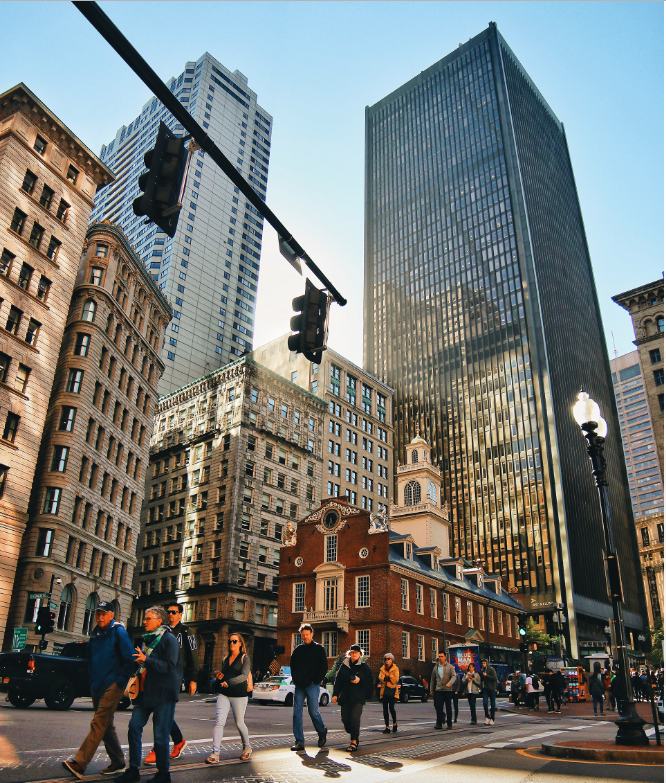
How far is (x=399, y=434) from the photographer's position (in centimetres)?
14162

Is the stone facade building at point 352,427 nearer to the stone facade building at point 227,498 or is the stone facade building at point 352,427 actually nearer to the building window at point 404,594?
the stone facade building at point 227,498

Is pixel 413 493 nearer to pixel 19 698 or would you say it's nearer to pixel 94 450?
pixel 94 450

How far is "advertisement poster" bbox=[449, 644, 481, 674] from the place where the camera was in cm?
4044

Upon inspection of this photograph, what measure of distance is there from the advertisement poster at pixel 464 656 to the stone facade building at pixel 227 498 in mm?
22907

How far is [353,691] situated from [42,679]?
10888 mm

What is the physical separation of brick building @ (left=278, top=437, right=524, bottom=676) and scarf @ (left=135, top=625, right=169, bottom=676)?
3930 centimetres

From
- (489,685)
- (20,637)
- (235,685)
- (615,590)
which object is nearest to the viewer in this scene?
(235,685)

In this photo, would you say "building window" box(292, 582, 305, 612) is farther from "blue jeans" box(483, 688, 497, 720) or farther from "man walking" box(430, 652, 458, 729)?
"man walking" box(430, 652, 458, 729)

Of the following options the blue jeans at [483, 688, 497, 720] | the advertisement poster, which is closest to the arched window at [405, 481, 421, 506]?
the advertisement poster

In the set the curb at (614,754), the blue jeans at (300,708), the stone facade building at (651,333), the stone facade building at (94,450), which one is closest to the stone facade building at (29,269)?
the stone facade building at (94,450)

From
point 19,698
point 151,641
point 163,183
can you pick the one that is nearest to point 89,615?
point 19,698

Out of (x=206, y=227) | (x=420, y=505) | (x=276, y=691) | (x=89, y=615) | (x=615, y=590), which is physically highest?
(x=206, y=227)

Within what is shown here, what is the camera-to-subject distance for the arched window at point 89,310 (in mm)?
46781

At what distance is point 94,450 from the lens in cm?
4616
